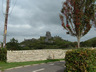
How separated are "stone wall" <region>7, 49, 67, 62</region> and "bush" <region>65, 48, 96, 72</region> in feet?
30.1

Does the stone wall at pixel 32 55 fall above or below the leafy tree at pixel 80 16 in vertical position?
below

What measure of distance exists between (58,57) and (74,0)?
368 inches

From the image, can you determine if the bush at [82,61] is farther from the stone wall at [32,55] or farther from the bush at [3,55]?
the bush at [3,55]

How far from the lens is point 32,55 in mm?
15500

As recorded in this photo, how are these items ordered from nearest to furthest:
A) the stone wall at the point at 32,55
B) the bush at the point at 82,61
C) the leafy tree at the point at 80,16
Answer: the bush at the point at 82,61 → the leafy tree at the point at 80,16 → the stone wall at the point at 32,55

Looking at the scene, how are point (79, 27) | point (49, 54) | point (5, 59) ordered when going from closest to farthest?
point (79, 27)
point (5, 59)
point (49, 54)

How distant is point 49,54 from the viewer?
667 inches

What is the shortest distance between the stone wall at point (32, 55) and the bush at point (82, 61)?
9.19 m

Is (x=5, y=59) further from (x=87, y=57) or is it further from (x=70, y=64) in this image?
(x=87, y=57)

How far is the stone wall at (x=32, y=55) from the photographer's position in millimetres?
14353

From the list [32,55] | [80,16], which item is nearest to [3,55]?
[32,55]

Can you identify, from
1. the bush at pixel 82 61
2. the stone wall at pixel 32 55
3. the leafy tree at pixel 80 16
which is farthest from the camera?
the stone wall at pixel 32 55

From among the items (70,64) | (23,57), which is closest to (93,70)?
(70,64)

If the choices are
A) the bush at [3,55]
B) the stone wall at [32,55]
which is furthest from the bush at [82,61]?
the bush at [3,55]
